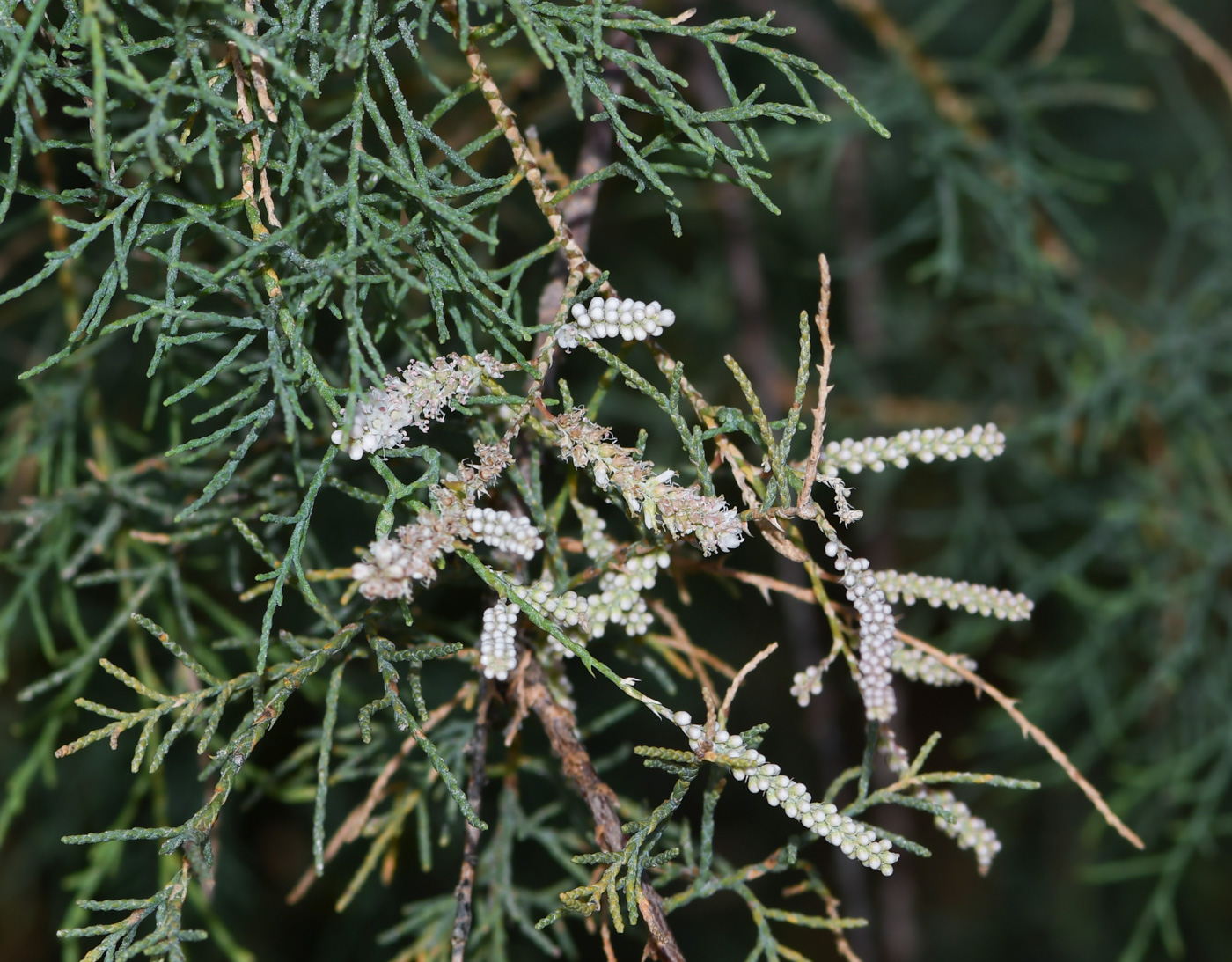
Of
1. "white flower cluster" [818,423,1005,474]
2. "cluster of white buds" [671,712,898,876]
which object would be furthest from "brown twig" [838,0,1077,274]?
"cluster of white buds" [671,712,898,876]

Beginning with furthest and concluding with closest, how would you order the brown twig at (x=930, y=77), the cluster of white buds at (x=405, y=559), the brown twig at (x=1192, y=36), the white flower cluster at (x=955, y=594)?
the brown twig at (x=930, y=77), the brown twig at (x=1192, y=36), the white flower cluster at (x=955, y=594), the cluster of white buds at (x=405, y=559)

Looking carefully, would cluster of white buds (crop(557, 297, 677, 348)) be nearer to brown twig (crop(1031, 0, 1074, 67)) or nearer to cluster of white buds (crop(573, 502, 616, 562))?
cluster of white buds (crop(573, 502, 616, 562))

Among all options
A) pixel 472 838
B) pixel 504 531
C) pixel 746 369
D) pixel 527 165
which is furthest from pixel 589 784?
pixel 746 369

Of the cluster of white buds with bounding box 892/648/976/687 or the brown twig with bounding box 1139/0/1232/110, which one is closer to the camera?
the cluster of white buds with bounding box 892/648/976/687

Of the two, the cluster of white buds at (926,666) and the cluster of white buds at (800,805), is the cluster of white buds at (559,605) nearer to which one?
the cluster of white buds at (800,805)

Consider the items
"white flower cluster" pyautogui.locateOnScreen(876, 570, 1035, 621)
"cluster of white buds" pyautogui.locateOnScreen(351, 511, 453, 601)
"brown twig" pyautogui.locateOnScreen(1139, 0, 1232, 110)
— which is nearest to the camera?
"cluster of white buds" pyautogui.locateOnScreen(351, 511, 453, 601)

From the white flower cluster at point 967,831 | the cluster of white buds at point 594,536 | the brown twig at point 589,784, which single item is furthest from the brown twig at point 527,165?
the white flower cluster at point 967,831
